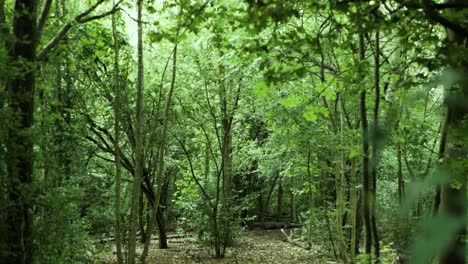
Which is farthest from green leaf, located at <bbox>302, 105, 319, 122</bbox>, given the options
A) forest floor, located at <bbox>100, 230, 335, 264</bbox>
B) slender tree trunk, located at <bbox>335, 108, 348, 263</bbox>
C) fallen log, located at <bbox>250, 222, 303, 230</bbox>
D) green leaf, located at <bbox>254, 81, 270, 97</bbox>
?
fallen log, located at <bbox>250, 222, 303, 230</bbox>

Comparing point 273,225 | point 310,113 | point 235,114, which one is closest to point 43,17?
point 310,113

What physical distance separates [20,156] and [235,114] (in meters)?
9.26

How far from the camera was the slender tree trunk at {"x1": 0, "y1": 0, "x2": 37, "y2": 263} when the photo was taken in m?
4.01

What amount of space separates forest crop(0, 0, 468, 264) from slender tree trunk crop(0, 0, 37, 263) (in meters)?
0.02

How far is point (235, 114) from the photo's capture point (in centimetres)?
1309

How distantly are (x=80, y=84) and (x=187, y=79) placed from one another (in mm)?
3833

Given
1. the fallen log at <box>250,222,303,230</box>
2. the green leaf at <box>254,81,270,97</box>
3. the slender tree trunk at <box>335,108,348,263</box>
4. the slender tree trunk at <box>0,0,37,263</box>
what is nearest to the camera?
the green leaf at <box>254,81,270,97</box>

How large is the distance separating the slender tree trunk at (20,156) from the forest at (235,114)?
0.02 metres

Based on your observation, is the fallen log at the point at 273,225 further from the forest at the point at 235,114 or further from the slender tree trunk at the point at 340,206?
the slender tree trunk at the point at 340,206

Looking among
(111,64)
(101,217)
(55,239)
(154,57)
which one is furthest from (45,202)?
(154,57)

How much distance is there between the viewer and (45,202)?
4.41m

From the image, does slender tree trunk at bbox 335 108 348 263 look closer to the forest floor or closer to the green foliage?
the forest floor

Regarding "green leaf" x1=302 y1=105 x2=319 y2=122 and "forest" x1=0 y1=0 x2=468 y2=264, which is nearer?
"forest" x1=0 y1=0 x2=468 y2=264

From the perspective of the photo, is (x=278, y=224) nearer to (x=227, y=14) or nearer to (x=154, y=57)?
(x=154, y=57)
